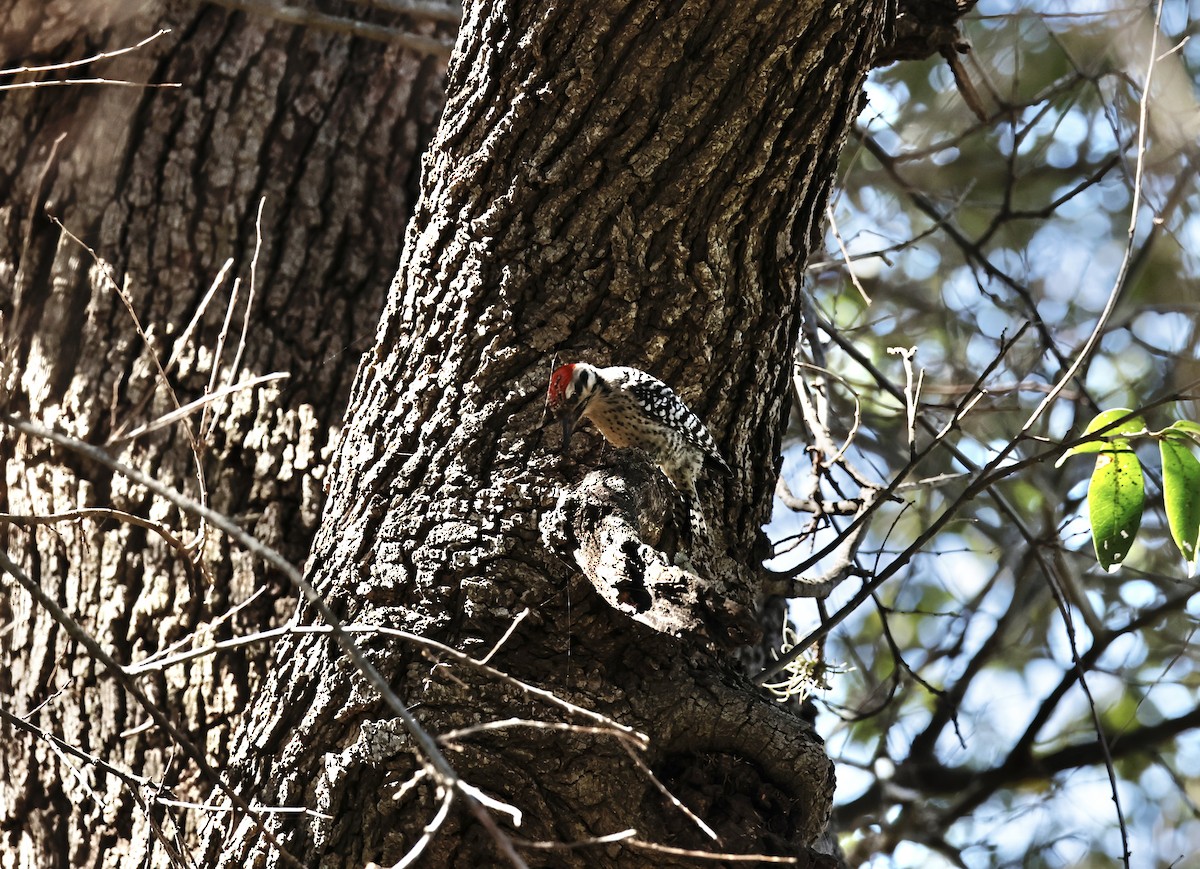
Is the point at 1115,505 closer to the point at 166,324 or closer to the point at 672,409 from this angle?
the point at 672,409

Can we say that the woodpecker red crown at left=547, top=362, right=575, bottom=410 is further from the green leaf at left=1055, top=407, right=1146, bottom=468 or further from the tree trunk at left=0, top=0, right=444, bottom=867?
the green leaf at left=1055, top=407, right=1146, bottom=468

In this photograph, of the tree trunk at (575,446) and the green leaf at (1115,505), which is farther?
the green leaf at (1115,505)

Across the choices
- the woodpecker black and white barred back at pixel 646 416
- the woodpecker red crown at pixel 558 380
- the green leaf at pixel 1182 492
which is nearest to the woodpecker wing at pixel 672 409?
the woodpecker black and white barred back at pixel 646 416

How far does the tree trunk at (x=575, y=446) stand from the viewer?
2164 millimetres

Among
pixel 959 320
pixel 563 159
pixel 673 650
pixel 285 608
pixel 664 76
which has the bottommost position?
pixel 285 608

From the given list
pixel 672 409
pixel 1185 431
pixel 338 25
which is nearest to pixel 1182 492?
pixel 1185 431

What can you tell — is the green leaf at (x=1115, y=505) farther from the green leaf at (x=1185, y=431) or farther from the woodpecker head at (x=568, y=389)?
the woodpecker head at (x=568, y=389)

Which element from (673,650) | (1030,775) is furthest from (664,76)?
(1030,775)

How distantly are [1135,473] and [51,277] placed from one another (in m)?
3.00

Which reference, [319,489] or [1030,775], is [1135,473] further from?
[1030,775]

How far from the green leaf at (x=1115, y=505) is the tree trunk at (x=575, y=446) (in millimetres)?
751

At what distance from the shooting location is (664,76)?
2529mm

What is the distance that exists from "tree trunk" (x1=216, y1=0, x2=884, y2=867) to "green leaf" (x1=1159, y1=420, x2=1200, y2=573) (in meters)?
0.88

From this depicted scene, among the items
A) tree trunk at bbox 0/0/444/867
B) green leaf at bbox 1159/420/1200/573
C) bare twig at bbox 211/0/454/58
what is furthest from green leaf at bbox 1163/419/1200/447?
bare twig at bbox 211/0/454/58
